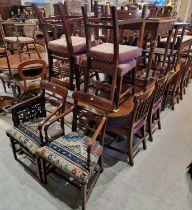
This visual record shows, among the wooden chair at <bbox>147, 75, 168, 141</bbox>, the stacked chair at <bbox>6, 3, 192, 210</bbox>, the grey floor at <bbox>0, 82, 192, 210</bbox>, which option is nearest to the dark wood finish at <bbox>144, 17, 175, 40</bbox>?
the stacked chair at <bbox>6, 3, 192, 210</bbox>

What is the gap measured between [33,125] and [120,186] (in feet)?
3.55

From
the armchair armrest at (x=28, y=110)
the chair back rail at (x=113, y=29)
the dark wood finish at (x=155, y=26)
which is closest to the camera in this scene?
the chair back rail at (x=113, y=29)

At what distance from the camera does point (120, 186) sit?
74.4 inches

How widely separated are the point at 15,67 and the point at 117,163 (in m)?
2.08

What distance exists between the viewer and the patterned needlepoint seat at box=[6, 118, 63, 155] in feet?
5.95

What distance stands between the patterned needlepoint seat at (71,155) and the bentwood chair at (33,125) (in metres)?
0.14

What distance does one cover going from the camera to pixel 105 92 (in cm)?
270

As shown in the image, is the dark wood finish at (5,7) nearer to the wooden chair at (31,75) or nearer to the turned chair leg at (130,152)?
the wooden chair at (31,75)

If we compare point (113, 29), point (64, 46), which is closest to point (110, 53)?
point (113, 29)

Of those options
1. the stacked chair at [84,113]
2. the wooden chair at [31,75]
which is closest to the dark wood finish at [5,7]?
the wooden chair at [31,75]

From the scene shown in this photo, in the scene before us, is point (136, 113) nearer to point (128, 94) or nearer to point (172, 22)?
point (128, 94)

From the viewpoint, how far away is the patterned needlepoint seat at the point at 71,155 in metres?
1.51

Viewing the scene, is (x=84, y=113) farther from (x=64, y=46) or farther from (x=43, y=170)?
(x=64, y=46)

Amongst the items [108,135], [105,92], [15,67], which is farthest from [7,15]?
[108,135]
